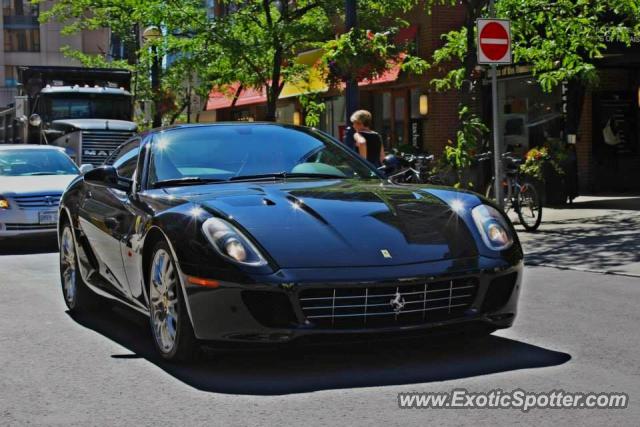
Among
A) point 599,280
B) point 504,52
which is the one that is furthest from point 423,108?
point 599,280

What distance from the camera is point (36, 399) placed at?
497 centimetres

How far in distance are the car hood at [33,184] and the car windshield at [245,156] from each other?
305 inches

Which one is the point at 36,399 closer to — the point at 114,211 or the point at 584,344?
the point at 114,211

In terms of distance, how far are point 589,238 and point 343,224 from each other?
7976 millimetres

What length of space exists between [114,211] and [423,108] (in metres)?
18.5

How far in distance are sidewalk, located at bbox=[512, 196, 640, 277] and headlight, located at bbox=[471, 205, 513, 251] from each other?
4068 mm

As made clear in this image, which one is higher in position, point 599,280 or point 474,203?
point 474,203

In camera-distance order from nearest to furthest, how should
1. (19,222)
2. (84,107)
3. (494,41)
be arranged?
(494,41) < (19,222) < (84,107)

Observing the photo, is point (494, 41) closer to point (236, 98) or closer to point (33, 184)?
point (33, 184)

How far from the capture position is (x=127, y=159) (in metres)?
7.13


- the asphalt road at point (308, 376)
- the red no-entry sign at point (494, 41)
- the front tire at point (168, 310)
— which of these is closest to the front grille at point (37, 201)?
the red no-entry sign at point (494, 41)

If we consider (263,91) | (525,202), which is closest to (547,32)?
(525,202)

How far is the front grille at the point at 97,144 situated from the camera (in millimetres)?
23484

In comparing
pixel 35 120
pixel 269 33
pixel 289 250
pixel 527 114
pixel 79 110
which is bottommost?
pixel 289 250
